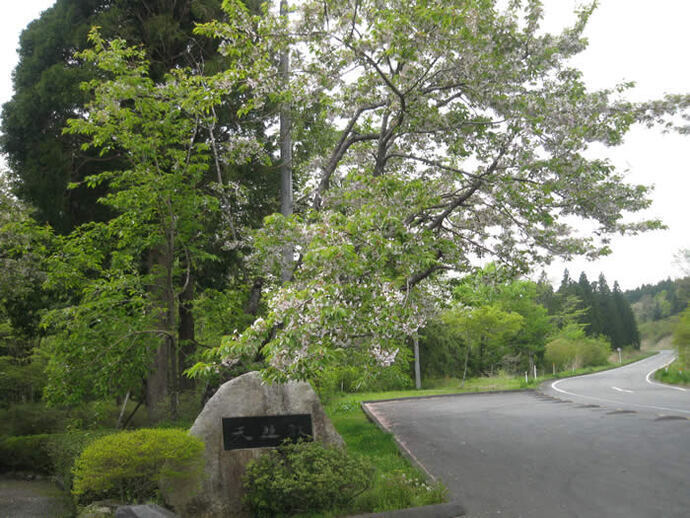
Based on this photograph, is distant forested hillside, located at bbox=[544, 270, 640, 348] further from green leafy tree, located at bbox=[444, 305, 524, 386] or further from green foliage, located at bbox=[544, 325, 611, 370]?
green leafy tree, located at bbox=[444, 305, 524, 386]

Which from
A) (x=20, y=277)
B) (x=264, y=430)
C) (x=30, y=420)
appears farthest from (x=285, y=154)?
(x=30, y=420)

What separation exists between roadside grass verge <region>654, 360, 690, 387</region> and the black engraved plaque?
1904 cm

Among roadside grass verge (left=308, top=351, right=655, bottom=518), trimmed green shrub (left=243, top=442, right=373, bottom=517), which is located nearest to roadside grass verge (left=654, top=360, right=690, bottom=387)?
roadside grass verge (left=308, top=351, right=655, bottom=518)

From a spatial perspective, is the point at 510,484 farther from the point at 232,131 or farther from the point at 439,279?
the point at 232,131

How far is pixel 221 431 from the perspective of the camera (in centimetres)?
663

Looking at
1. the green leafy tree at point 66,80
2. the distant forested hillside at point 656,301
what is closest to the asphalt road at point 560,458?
the green leafy tree at point 66,80

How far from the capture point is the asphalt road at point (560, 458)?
5855mm

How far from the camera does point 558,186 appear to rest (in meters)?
8.20

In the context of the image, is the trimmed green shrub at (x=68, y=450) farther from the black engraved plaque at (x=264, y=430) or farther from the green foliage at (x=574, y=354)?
the green foliage at (x=574, y=354)

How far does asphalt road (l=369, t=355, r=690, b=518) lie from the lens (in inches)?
231

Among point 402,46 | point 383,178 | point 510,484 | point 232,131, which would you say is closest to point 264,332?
point 383,178

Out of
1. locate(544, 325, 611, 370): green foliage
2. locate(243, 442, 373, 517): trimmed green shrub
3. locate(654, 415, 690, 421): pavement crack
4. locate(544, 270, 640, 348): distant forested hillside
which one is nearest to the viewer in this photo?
locate(243, 442, 373, 517): trimmed green shrub

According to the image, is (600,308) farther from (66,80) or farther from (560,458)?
(66,80)

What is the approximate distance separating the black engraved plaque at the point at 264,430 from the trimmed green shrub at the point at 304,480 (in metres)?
0.37
